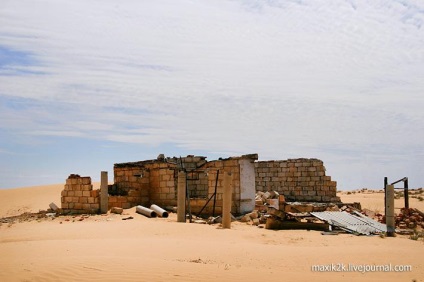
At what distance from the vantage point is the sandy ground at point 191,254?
7629 mm

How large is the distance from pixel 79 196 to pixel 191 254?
10.9 m

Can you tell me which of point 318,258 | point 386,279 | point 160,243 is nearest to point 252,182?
point 160,243

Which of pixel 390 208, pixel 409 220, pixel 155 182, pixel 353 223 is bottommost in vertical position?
pixel 409 220

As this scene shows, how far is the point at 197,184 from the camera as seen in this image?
20297mm

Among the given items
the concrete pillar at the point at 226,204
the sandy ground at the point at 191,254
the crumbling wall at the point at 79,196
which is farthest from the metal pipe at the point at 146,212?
the concrete pillar at the point at 226,204

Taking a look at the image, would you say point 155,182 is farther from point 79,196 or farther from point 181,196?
point 181,196

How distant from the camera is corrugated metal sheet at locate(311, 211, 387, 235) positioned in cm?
1396

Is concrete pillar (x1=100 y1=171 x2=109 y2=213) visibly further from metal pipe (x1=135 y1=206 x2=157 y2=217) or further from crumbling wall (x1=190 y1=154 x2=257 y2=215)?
crumbling wall (x1=190 y1=154 x2=257 y2=215)

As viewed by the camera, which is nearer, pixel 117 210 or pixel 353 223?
pixel 353 223

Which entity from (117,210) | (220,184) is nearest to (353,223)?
(220,184)

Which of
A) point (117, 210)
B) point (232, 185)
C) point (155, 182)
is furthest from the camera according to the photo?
point (155, 182)

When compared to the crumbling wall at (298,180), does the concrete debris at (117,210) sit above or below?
below

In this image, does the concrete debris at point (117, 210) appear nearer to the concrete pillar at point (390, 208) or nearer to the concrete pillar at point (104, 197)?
the concrete pillar at point (104, 197)

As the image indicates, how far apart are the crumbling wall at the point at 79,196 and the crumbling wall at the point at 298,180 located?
949 cm
